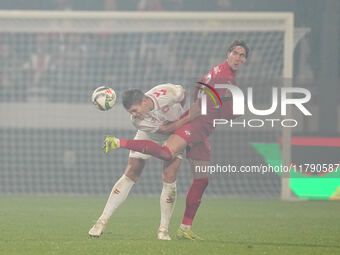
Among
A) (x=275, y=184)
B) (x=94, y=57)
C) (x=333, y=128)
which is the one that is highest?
(x=94, y=57)

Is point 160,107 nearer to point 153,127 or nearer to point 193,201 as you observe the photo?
point 153,127

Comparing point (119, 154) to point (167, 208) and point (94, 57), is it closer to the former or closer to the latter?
point (94, 57)

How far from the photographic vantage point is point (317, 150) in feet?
38.7

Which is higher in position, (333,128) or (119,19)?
(119,19)

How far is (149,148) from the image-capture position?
757 centimetres

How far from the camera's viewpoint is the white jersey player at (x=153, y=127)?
A: 7.70m

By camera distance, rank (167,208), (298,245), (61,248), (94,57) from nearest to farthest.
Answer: (61,248), (298,245), (167,208), (94,57)

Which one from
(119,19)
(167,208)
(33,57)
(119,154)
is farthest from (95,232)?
(33,57)

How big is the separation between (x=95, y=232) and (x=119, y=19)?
19.1ft

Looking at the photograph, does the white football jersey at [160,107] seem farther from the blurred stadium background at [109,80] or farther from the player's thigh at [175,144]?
the blurred stadium background at [109,80]

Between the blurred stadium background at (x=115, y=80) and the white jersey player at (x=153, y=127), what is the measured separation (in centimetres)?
501

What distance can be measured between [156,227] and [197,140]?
4.54 feet

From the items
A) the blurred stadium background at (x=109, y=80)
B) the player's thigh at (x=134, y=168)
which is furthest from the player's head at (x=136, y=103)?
the blurred stadium background at (x=109, y=80)

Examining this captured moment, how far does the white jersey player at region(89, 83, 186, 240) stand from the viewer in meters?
7.70
